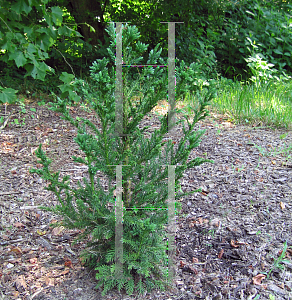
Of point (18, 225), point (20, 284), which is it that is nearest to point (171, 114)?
point (20, 284)

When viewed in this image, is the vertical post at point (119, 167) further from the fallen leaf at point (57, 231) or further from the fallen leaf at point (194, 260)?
the fallen leaf at point (57, 231)

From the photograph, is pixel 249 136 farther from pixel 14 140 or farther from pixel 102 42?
pixel 102 42

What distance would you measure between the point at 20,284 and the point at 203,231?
4.06ft

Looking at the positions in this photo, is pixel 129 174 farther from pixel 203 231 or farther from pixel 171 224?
pixel 203 231

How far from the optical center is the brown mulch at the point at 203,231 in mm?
1814

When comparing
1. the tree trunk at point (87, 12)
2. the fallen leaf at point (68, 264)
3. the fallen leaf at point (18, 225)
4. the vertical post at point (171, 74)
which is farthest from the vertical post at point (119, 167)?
the tree trunk at point (87, 12)

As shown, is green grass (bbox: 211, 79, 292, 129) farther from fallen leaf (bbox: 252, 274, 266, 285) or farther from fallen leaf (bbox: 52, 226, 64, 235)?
fallen leaf (bbox: 52, 226, 64, 235)

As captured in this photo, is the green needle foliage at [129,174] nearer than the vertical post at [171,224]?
Yes

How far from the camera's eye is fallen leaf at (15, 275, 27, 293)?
69.7 inches

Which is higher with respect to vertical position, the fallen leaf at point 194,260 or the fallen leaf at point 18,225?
the fallen leaf at point 18,225

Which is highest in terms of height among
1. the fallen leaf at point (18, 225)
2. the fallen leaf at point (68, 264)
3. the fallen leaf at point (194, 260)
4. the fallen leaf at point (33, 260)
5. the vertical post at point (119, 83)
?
the vertical post at point (119, 83)

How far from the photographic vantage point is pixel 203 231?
2.23m

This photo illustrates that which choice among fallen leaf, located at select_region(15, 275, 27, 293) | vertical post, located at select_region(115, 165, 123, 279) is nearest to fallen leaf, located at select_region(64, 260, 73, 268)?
fallen leaf, located at select_region(15, 275, 27, 293)

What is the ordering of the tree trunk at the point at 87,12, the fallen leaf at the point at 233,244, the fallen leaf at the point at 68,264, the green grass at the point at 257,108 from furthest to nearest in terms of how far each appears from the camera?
the tree trunk at the point at 87,12, the green grass at the point at 257,108, the fallen leaf at the point at 233,244, the fallen leaf at the point at 68,264
